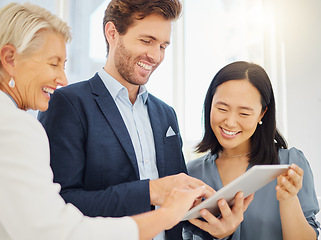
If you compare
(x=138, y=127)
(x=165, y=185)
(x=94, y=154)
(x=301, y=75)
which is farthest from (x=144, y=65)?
(x=301, y=75)

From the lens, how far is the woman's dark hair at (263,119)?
1647mm

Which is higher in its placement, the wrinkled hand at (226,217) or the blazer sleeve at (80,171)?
the blazer sleeve at (80,171)

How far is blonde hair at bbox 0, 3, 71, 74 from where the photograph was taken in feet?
2.83

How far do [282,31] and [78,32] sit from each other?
219 centimetres

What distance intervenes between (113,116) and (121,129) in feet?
0.21

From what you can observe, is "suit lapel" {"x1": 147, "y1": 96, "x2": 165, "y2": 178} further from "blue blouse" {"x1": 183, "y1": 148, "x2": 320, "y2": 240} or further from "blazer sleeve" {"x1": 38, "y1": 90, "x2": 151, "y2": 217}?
"blue blouse" {"x1": 183, "y1": 148, "x2": 320, "y2": 240}

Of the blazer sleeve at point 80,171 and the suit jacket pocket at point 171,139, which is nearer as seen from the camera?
the blazer sleeve at point 80,171

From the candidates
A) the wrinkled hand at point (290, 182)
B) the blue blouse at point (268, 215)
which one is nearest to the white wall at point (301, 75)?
the blue blouse at point (268, 215)

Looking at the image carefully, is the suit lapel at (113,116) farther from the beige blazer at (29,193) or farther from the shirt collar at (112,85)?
the beige blazer at (29,193)

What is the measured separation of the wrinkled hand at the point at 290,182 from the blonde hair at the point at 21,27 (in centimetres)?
99

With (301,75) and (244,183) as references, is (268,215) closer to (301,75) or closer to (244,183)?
(244,183)

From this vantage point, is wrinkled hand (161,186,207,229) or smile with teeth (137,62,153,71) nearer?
wrinkled hand (161,186,207,229)

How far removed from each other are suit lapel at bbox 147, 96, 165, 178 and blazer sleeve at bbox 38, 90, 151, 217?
0.62ft

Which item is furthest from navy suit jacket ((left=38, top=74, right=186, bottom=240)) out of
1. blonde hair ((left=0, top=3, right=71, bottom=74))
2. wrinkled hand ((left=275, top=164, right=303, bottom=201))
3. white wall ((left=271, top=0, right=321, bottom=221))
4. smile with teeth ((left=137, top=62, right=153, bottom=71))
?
white wall ((left=271, top=0, right=321, bottom=221))
